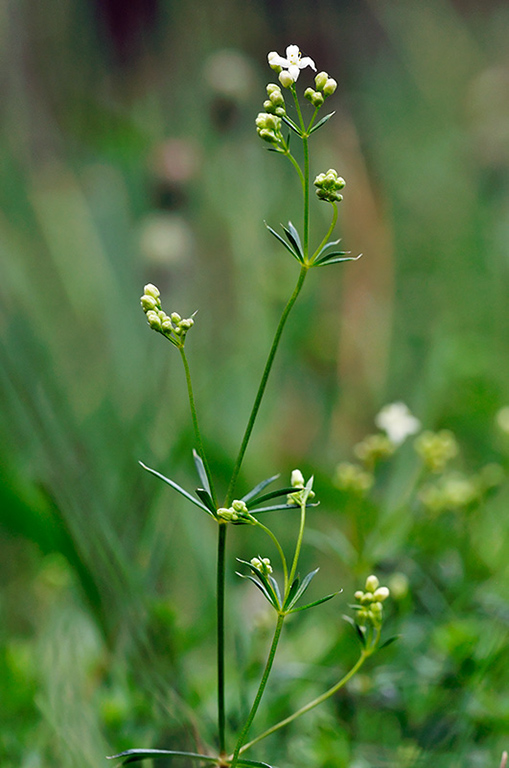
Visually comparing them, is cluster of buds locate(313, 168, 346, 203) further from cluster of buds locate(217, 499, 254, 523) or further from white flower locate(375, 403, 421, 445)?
white flower locate(375, 403, 421, 445)

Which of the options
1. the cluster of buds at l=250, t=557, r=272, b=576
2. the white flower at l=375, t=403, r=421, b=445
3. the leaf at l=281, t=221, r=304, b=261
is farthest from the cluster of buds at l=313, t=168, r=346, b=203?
the white flower at l=375, t=403, r=421, b=445

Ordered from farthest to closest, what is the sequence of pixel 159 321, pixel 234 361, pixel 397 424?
pixel 234 361 < pixel 397 424 < pixel 159 321

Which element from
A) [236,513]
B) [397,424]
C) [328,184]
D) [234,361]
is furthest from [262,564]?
[234,361]

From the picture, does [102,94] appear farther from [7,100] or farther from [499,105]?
[499,105]

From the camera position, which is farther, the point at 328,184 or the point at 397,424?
the point at 397,424

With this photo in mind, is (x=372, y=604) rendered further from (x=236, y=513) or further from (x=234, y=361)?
(x=234, y=361)

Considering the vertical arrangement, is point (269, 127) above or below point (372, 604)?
above

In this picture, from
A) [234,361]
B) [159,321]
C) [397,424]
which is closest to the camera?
[159,321]
